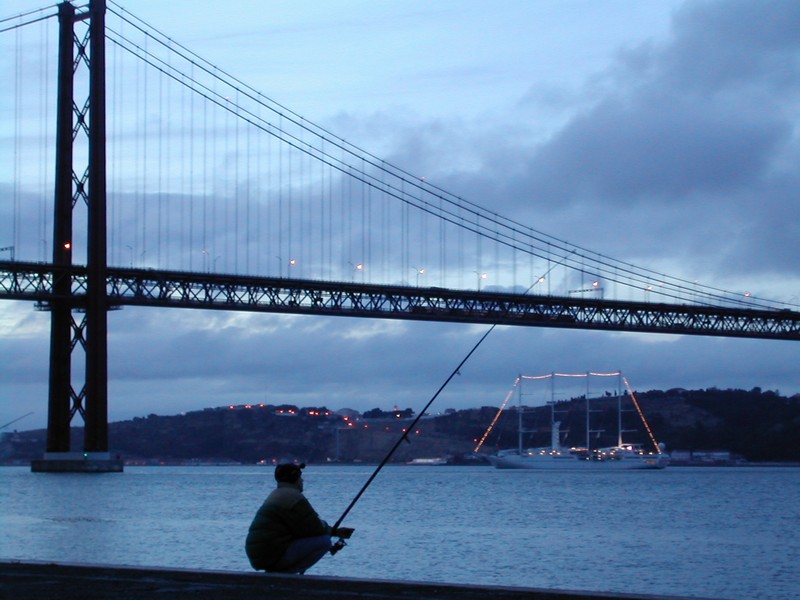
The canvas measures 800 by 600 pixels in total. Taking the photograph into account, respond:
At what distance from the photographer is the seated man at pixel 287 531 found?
7.38 metres

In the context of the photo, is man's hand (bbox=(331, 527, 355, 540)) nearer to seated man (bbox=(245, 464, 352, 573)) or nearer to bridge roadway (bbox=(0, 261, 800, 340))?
seated man (bbox=(245, 464, 352, 573))

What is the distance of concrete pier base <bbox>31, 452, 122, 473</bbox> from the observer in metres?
36.8

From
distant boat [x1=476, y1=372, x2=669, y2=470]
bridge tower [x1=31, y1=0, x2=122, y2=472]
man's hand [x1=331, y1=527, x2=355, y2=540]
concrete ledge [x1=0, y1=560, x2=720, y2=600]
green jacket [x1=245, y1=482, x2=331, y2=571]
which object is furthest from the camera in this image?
distant boat [x1=476, y1=372, x2=669, y2=470]

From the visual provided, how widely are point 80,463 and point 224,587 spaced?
31.5 metres

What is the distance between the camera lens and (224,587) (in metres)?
6.85

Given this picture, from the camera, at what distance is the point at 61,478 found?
37125 mm

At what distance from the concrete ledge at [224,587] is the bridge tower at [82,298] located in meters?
29.5

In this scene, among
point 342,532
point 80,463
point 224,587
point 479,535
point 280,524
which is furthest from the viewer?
point 80,463

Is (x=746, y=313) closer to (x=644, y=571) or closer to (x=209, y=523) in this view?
(x=209, y=523)

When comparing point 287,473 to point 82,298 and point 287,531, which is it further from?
point 82,298

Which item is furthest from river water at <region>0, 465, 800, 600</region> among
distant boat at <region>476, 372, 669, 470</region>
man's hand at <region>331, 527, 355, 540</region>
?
distant boat at <region>476, 372, 669, 470</region>

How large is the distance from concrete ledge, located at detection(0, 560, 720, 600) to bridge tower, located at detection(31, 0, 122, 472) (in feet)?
96.7

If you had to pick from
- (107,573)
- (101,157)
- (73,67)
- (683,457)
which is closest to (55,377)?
(101,157)

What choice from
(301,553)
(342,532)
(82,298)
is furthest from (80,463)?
(301,553)
